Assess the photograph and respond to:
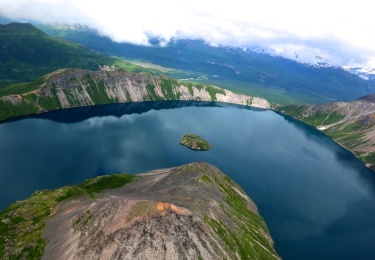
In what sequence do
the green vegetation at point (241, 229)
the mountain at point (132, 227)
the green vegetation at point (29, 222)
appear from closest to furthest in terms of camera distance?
the mountain at point (132, 227) → the green vegetation at point (29, 222) → the green vegetation at point (241, 229)

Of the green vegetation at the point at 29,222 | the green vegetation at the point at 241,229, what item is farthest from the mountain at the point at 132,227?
the green vegetation at the point at 241,229

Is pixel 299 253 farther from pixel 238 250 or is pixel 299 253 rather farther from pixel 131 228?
pixel 131 228

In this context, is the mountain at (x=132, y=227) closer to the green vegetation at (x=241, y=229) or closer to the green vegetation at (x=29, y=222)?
the green vegetation at (x=29, y=222)

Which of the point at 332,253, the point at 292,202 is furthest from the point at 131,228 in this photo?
the point at 292,202

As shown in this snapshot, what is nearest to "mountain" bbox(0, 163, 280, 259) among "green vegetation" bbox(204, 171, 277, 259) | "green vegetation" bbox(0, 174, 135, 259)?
"green vegetation" bbox(0, 174, 135, 259)

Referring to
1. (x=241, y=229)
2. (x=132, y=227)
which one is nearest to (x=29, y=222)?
(x=132, y=227)

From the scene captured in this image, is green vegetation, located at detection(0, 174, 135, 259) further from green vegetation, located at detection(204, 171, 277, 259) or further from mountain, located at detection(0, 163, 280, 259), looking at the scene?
green vegetation, located at detection(204, 171, 277, 259)

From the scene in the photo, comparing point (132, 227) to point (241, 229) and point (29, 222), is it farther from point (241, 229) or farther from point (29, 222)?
point (241, 229)
